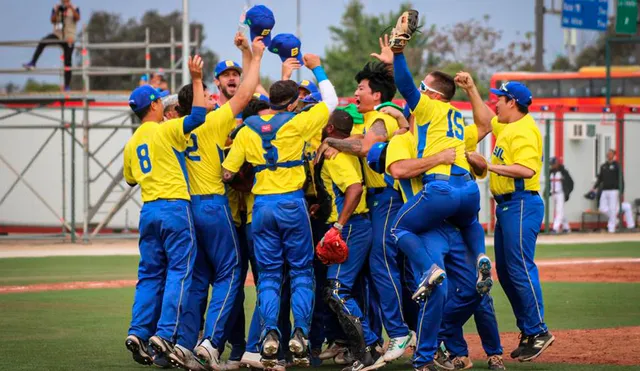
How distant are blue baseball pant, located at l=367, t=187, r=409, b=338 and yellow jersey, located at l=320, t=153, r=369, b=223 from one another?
13 centimetres

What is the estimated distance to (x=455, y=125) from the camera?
28.7 ft

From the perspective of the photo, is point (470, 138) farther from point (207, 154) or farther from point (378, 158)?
point (207, 154)

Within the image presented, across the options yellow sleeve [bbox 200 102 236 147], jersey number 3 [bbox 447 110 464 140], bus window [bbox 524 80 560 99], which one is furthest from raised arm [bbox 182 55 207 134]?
bus window [bbox 524 80 560 99]

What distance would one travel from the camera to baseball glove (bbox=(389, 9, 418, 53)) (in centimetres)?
836

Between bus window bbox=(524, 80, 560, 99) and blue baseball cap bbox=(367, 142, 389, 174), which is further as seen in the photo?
bus window bbox=(524, 80, 560, 99)

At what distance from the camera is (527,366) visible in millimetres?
9055

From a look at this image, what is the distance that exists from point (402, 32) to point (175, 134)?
6.86 feet

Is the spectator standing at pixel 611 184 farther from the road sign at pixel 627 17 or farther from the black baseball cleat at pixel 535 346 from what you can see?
the black baseball cleat at pixel 535 346

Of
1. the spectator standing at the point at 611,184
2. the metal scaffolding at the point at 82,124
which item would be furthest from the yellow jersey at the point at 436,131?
the spectator standing at the point at 611,184

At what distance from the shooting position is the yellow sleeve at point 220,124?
9156 millimetres

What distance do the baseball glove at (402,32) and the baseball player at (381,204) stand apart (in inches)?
36.8

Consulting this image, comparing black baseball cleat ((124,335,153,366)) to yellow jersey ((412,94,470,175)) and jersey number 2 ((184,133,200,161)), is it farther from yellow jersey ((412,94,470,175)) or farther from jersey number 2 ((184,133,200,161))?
yellow jersey ((412,94,470,175))

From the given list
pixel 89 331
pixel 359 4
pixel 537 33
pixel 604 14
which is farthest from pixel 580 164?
pixel 359 4

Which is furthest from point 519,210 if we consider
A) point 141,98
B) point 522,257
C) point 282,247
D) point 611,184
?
point 611,184
